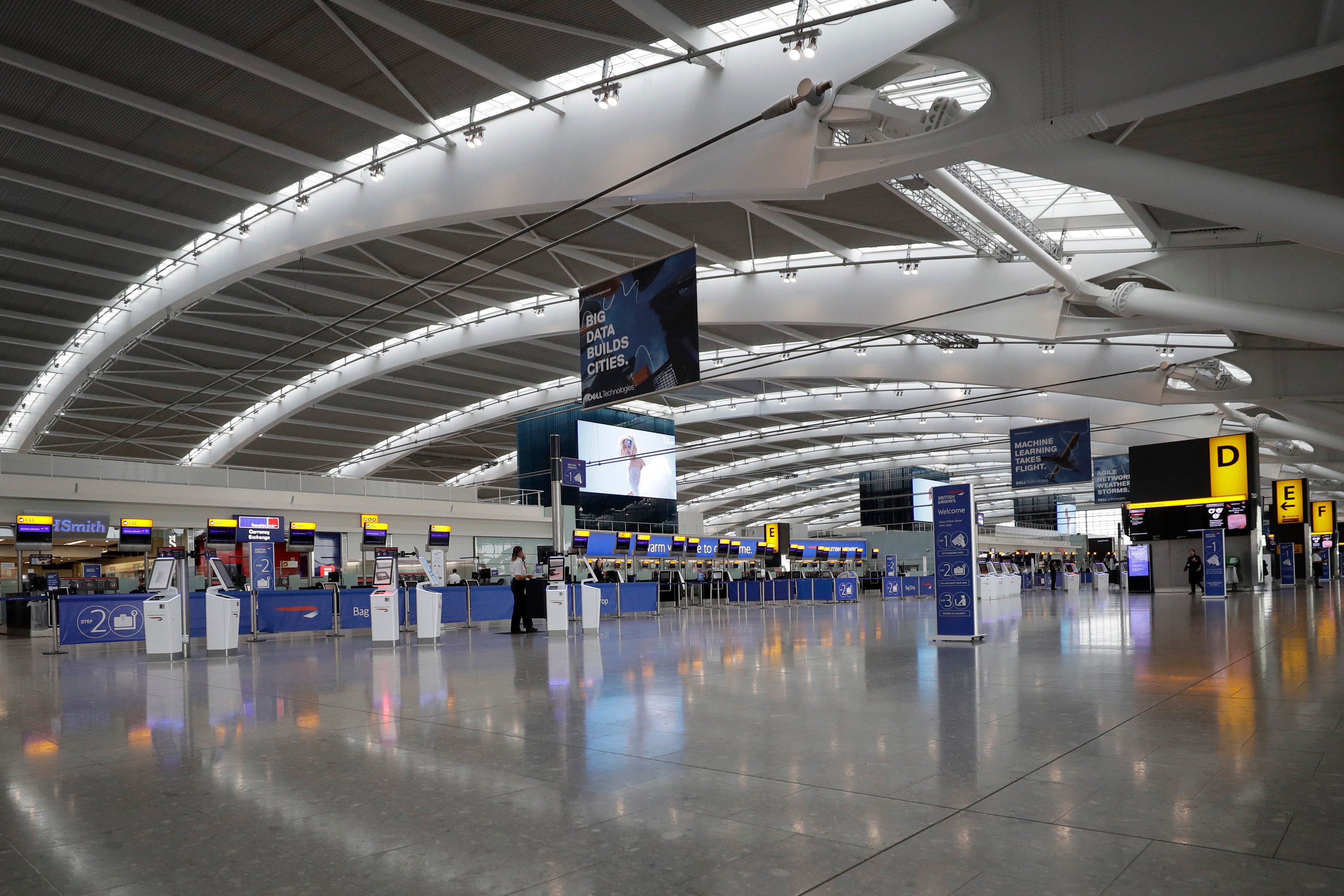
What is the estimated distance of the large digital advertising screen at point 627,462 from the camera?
39.2 meters

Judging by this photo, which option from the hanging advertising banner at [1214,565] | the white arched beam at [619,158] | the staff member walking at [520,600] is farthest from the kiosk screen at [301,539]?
the hanging advertising banner at [1214,565]

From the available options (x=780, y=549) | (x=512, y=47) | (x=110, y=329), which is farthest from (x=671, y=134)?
(x=780, y=549)

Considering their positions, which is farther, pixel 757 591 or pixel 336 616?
pixel 757 591

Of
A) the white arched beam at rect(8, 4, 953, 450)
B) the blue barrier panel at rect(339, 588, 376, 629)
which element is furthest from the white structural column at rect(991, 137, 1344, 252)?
the blue barrier panel at rect(339, 588, 376, 629)

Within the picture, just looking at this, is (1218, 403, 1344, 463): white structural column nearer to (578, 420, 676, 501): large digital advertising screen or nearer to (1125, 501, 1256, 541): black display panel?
(1125, 501, 1256, 541): black display panel

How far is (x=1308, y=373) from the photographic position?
69.4 ft

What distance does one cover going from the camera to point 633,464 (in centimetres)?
4097

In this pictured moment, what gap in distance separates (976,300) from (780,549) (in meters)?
26.7

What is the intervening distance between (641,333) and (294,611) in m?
10.4

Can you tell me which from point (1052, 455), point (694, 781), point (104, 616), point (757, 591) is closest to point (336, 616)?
point (104, 616)

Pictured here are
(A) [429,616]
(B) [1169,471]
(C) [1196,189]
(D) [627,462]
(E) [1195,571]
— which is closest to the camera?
(C) [1196,189]

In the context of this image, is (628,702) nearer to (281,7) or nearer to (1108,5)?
(1108,5)

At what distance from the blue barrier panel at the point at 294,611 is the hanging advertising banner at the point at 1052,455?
64.9ft

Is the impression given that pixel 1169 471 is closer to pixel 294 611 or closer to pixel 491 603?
pixel 491 603
